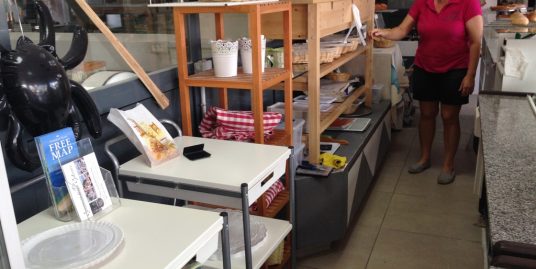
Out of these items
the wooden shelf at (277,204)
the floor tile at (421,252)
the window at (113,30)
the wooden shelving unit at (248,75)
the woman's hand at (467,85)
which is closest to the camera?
the window at (113,30)

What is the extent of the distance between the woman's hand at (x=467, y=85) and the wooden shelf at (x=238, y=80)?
1.49 metres

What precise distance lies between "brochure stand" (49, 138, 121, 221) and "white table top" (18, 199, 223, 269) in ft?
0.09

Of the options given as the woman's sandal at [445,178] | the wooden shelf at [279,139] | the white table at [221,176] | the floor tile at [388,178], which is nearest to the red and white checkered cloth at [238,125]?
the wooden shelf at [279,139]

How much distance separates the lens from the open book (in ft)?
5.55

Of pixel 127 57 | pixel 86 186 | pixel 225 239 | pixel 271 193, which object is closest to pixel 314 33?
pixel 271 193

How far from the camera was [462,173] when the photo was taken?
3.66 m

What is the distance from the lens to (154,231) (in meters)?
1.28

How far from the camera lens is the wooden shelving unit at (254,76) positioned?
193 cm

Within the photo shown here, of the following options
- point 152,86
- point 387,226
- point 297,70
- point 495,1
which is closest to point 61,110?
point 152,86

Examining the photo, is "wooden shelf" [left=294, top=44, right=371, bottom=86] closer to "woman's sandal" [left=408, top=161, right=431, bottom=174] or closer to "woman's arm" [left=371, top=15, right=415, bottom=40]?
"woman's arm" [left=371, top=15, right=415, bottom=40]

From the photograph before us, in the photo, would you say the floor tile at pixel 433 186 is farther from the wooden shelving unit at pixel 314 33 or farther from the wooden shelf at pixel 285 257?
the wooden shelf at pixel 285 257

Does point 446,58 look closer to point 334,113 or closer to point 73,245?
point 334,113

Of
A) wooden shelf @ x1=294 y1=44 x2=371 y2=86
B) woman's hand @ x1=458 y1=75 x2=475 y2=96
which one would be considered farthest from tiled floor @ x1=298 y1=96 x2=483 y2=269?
wooden shelf @ x1=294 y1=44 x2=371 y2=86

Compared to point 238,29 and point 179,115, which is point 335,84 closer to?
point 238,29
